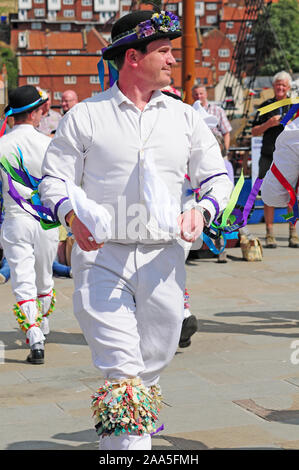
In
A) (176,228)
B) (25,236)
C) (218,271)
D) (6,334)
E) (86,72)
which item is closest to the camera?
(176,228)

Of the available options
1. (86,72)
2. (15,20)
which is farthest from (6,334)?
(15,20)

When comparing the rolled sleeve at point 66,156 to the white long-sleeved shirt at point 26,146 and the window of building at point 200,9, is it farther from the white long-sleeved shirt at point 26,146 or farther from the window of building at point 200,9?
the window of building at point 200,9

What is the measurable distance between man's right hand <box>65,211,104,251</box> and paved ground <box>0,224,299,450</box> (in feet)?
4.24

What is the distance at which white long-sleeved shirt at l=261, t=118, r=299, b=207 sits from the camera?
4492 mm

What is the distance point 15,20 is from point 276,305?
424 feet

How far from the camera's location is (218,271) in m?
10.0

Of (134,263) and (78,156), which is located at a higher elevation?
(78,156)

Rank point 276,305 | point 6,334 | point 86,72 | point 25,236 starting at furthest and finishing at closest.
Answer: point 86,72, point 276,305, point 6,334, point 25,236

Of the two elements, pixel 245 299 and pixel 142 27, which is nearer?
pixel 142 27

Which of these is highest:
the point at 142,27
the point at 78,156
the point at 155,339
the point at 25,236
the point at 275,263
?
the point at 142,27

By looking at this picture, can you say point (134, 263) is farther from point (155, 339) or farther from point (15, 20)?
point (15, 20)

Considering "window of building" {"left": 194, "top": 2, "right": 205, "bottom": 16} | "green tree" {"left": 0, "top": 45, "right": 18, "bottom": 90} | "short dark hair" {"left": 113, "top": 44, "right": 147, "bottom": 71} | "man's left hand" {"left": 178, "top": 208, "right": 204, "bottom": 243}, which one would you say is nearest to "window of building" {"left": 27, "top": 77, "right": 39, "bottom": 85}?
"green tree" {"left": 0, "top": 45, "right": 18, "bottom": 90}

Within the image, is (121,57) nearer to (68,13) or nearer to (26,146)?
(26,146)

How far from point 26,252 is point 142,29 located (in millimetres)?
3208
